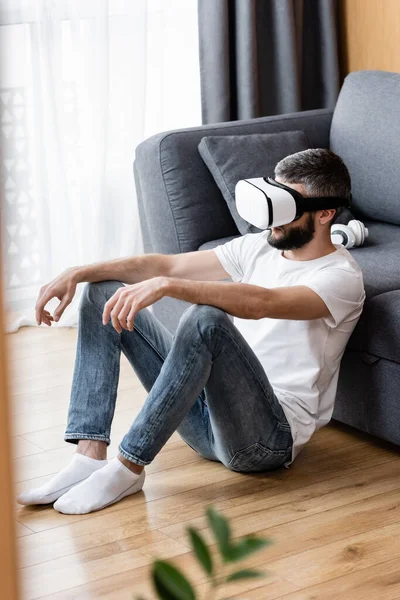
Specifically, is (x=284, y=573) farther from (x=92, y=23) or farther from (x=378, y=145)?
(x=92, y=23)

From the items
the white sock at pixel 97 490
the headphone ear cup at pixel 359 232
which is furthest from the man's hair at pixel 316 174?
the white sock at pixel 97 490

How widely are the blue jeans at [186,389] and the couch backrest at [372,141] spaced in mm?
1136

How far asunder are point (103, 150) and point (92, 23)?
0.49 meters

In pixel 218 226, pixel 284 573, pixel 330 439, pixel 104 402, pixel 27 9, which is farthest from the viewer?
pixel 27 9

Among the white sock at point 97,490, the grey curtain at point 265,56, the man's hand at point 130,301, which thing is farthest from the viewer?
the grey curtain at point 265,56

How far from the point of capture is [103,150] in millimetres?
3709

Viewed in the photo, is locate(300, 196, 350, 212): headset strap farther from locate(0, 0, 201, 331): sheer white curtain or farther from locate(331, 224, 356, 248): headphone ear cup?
locate(0, 0, 201, 331): sheer white curtain

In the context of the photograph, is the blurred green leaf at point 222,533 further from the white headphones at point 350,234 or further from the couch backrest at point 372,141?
the couch backrest at point 372,141

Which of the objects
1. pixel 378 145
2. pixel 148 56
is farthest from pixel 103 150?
pixel 378 145

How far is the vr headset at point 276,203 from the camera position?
2.14 meters

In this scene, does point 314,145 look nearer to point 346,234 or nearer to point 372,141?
point 372,141

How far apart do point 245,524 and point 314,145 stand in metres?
1.63

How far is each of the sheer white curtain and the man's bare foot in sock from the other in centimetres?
153

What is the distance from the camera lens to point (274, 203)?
214 centimetres
